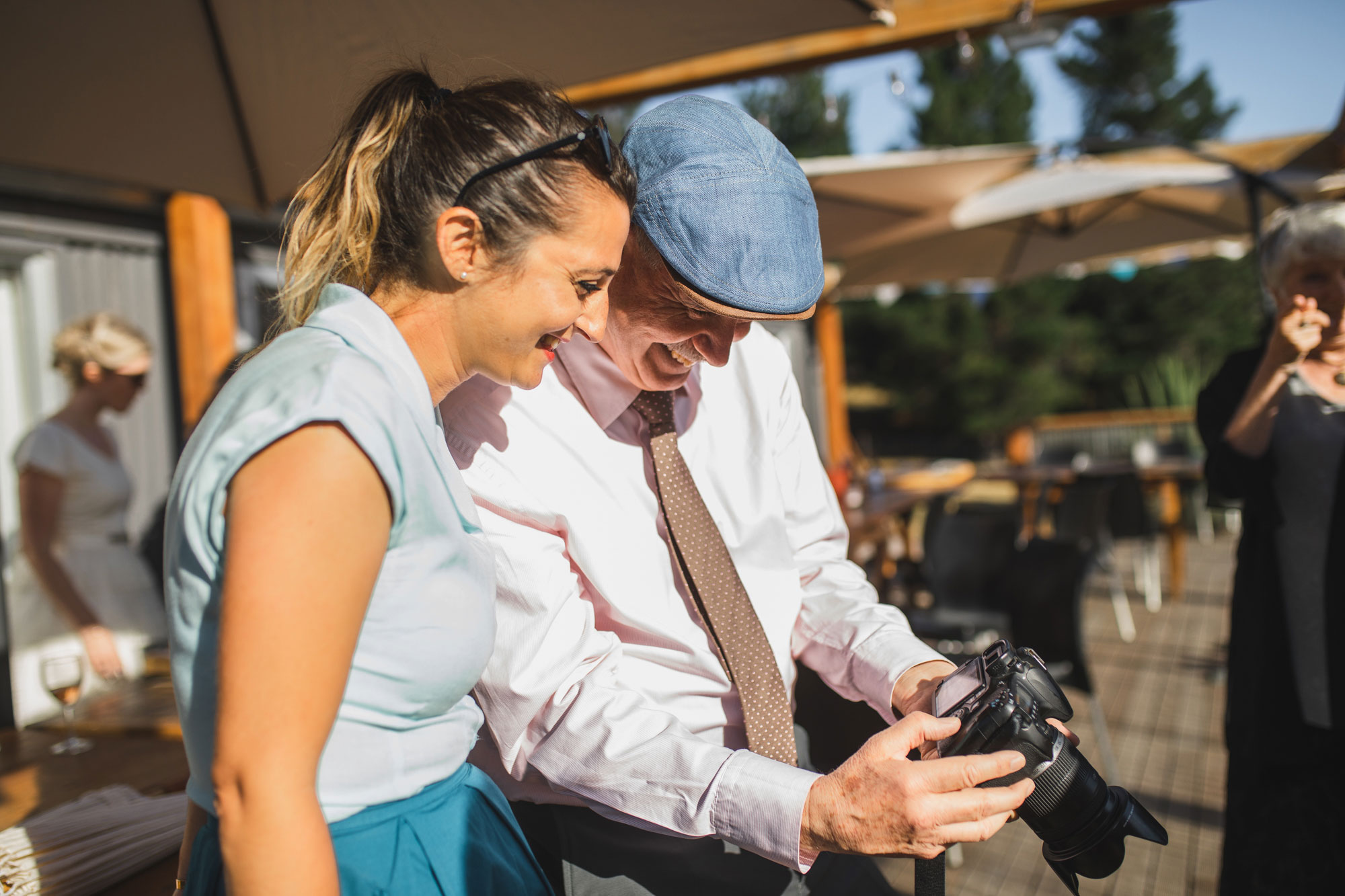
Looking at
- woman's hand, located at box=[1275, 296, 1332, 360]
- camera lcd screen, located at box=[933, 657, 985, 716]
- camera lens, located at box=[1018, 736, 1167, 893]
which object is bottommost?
camera lens, located at box=[1018, 736, 1167, 893]

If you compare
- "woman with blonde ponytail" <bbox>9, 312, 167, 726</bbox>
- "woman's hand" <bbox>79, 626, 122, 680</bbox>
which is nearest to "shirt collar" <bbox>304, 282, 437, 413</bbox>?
"woman's hand" <bbox>79, 626, 122, 680</bbox>

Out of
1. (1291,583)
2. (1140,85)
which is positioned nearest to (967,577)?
(1291,583)

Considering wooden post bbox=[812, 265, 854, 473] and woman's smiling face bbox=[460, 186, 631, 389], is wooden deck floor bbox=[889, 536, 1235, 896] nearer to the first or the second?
woman's smiling face bbox=[460, 186, 631, 389]

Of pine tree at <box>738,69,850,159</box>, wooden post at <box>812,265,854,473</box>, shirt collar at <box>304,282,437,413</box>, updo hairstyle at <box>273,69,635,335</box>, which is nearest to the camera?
shirt collar at <box>304,282,437,413</box>

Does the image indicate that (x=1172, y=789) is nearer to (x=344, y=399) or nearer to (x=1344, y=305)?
(x=1344, y=305)

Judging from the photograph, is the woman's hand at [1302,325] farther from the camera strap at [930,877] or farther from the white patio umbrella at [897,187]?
the white patio umbrella at [897,187]

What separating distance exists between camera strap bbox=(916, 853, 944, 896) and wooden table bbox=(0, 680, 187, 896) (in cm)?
111

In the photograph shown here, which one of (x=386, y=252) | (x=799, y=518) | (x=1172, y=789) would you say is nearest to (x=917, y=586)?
(x=1172, y=789)

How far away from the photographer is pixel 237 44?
1.87 metres

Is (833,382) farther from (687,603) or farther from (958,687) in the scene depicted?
(958,687)

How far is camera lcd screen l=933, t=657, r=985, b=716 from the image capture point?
111cm

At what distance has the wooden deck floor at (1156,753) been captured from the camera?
289cm

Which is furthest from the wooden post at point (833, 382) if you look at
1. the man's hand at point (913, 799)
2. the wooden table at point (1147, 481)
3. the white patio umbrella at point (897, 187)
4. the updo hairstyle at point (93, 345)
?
the man's hand at point (913, 799)

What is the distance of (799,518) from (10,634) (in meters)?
4.39
